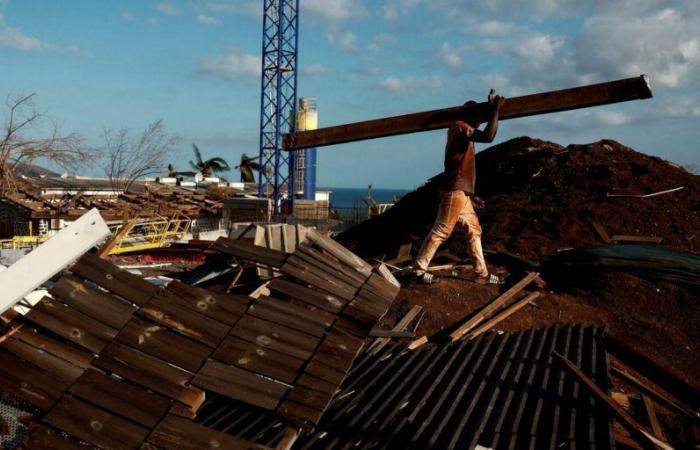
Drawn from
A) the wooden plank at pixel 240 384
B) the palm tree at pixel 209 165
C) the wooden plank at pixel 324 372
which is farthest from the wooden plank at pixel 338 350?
the palm tree at pixel 209 165

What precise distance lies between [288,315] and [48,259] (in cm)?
205

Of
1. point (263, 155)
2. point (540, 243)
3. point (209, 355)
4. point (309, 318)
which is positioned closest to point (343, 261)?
point (309, 318)

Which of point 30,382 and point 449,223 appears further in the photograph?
point 449,223

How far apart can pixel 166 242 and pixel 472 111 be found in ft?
52.0

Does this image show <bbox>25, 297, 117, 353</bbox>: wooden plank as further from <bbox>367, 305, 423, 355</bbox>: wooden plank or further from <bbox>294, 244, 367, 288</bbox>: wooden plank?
<bbox>367, 305, 423, 355</bbox>: wooden plank

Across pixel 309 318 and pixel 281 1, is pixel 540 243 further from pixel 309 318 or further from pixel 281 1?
pixel 281 1

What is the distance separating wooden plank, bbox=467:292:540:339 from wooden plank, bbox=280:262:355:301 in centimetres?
139

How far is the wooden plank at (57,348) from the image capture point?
5543 mm

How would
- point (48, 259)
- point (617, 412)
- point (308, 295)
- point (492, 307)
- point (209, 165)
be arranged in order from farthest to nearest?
point (209, 165), point (492, 307), point (308, 295), point (48, 259), point (617, 412)

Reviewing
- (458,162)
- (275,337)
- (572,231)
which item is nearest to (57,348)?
(275,337)

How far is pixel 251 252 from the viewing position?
6895 mm

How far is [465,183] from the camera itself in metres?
8.07

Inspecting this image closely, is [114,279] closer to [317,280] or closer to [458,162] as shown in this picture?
[317,280]

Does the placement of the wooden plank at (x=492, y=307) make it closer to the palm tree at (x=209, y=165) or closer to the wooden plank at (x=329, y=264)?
the wooden plank at (x=329, y=264)
